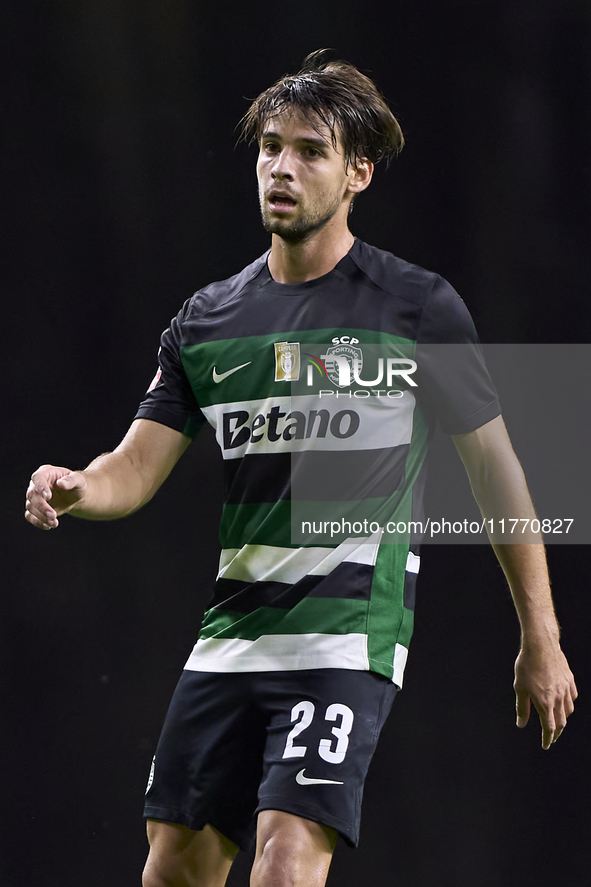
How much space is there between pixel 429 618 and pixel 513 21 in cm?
162

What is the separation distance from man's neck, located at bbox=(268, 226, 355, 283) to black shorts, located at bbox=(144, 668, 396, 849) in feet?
2.51

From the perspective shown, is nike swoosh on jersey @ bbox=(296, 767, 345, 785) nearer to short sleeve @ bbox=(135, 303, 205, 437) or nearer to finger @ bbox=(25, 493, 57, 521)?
finger @ bbox=(25, 493, 57, 521)

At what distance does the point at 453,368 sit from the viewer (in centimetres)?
205

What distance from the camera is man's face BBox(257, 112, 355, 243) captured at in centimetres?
210

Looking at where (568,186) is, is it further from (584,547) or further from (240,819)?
(240,819)

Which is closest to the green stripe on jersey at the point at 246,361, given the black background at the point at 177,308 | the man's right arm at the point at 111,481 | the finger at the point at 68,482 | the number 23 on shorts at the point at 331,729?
the man's right arm at the point at 111,481

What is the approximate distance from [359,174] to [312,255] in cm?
21

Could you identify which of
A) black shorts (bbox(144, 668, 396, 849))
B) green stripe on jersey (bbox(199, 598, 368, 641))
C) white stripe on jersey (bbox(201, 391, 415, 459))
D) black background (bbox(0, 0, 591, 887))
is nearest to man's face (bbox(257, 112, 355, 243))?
white stripe on jersey (bbox(201, 391, 415, 459))

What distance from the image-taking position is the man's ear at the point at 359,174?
2213 mm

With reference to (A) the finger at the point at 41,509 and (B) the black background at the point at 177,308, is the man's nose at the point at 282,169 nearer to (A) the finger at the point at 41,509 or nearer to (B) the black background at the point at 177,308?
(A) the finger at the point at 41,509

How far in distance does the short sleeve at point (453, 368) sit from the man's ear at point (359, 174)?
304 millimetres

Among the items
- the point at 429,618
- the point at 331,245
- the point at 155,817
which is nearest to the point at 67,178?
the point at 331,245

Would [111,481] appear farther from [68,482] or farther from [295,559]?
[295,559]

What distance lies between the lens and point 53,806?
306cm
